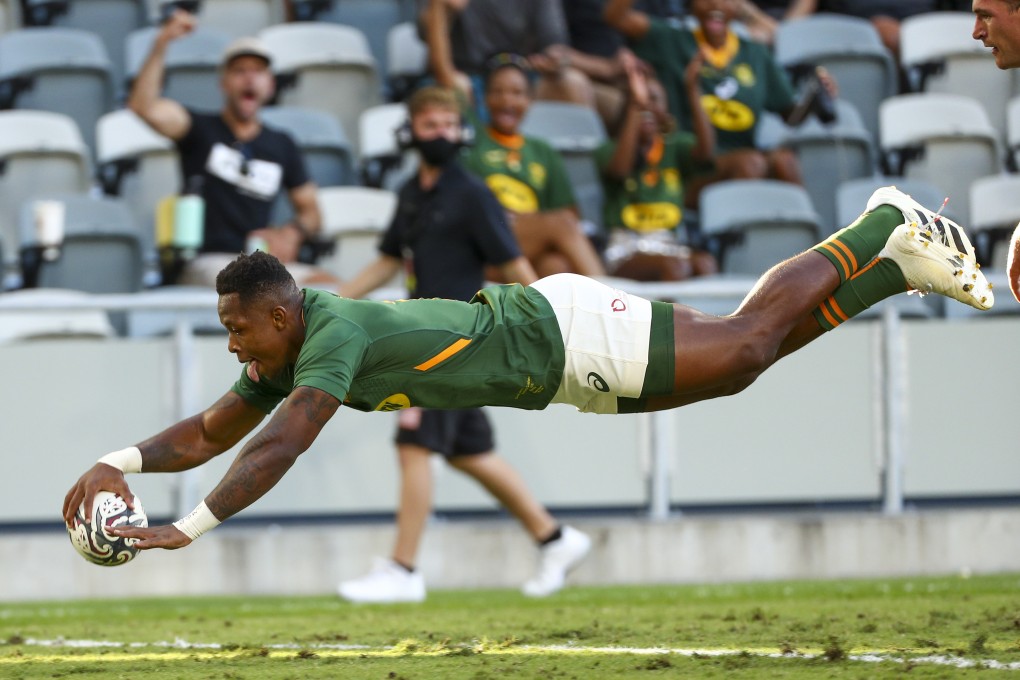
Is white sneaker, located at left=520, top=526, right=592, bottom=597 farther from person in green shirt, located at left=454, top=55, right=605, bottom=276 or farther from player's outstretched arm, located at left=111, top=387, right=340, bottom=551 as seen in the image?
player's outstretched arm, located at left=111, top=387, right=340, bottom=551

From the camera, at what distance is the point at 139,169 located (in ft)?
34.8

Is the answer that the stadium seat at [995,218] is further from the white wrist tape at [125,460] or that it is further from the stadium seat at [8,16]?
the stadium seat at [8,16]

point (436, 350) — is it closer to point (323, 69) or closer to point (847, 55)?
point (323, 69)

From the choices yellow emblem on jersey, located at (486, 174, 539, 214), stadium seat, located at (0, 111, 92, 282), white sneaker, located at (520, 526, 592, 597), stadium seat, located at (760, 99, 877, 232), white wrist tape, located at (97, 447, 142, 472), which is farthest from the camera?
stadium seat, located at (760, 99, 877, 232)

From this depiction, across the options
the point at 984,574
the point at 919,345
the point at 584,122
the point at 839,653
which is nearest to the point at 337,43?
the point at 584,122

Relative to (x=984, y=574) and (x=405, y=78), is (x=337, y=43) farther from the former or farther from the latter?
(x=984, y=574)

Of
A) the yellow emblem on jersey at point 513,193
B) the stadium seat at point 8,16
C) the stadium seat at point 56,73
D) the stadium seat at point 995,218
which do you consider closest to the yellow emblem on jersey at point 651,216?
the yellow emblem on jersey at point 513,193

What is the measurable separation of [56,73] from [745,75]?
4.94 m

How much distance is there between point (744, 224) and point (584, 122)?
1533 millimetres

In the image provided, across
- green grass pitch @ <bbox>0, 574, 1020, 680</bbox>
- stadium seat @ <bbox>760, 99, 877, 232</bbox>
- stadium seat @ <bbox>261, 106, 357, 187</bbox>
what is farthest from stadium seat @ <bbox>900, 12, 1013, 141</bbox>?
green grass pitch @ <bbox>0, 574, 1020, 680</bbox>

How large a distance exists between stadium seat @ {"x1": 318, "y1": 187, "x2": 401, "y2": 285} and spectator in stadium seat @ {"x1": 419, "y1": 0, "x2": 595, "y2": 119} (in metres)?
1.31

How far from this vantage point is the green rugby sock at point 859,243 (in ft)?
18.0

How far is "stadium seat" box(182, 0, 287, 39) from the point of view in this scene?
1230 cm

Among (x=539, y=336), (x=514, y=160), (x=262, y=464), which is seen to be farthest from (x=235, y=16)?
(x=262, y=464)
